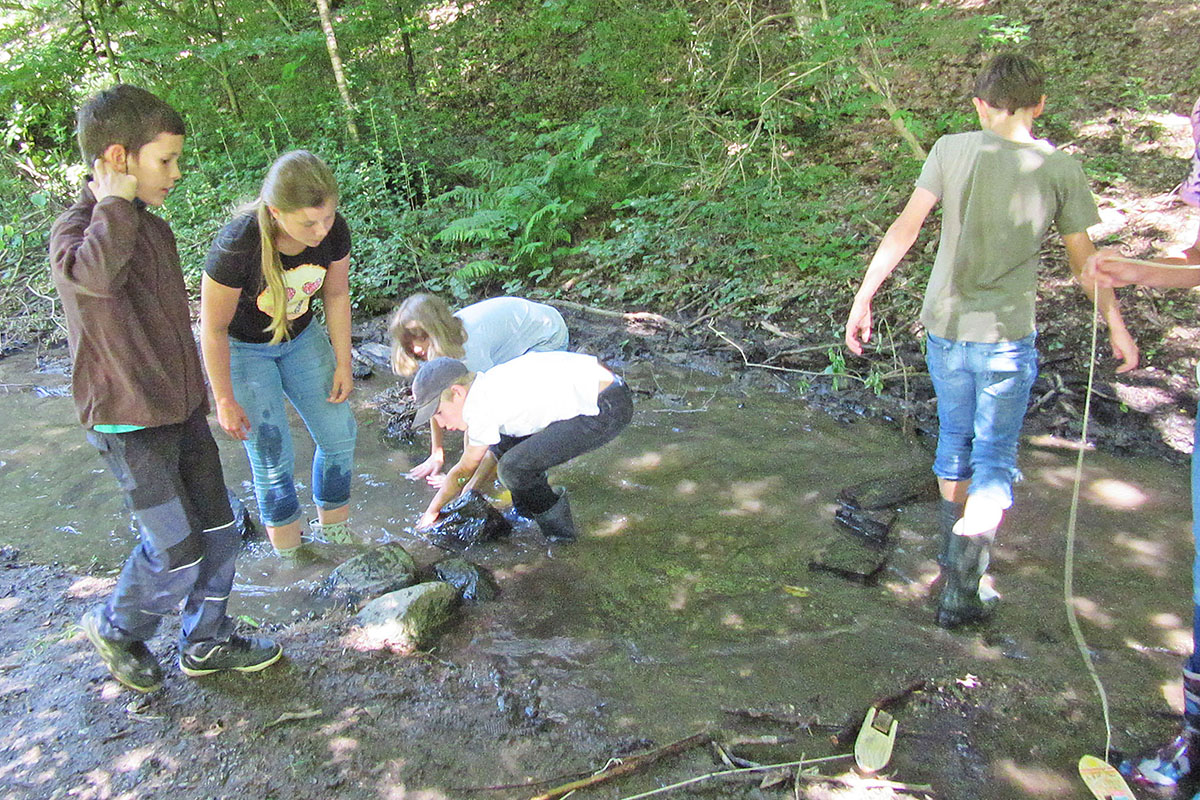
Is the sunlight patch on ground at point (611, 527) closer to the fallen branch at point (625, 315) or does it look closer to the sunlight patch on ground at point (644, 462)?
the sunlight patch on ground at point (644, 462)

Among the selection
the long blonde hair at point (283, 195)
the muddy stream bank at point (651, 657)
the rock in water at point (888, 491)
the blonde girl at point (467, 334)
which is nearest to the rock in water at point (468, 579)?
the muddy stream bank at point (651, 657)

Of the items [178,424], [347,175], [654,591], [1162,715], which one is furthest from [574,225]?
[1162,715]

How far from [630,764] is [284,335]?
220cm

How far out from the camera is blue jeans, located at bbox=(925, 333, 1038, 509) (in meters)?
2.86

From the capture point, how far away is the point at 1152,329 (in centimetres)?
512

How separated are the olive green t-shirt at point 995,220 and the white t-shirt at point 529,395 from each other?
60.0 inches

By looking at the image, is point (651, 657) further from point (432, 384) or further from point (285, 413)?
point (285, 413)

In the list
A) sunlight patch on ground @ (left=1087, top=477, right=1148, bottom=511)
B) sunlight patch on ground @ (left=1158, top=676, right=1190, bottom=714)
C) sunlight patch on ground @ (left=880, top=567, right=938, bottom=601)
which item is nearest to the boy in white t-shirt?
sunlight patch on ground @ (left=880, top=567, right=938, bottom=601)

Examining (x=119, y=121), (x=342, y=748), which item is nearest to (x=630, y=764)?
(x=342, y=748)

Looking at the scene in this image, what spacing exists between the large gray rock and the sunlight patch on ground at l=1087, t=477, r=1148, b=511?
340 cm

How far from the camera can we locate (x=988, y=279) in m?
2.83

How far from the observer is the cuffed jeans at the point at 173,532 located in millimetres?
Answer: 2480

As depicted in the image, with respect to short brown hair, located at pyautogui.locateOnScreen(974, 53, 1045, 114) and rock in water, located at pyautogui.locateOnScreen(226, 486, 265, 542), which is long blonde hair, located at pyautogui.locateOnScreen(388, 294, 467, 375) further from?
short brown hair, located at pyautogui.locateOnScreen(974, 53, 1045, 114)

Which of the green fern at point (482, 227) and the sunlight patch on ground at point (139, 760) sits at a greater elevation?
the green fern at point (482, 227)
